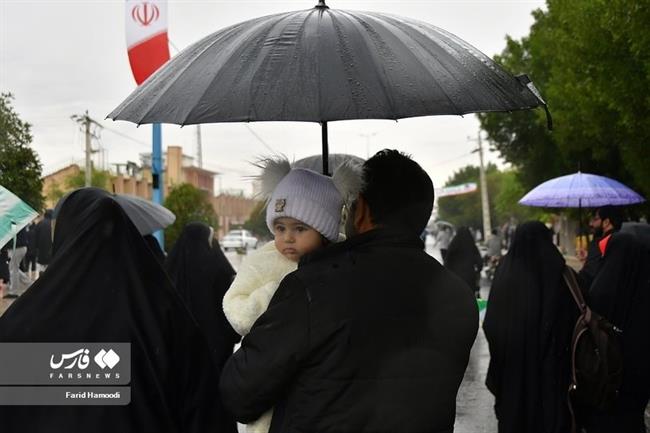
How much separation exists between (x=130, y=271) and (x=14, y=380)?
466 mm

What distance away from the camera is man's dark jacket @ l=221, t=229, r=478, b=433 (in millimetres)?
2330

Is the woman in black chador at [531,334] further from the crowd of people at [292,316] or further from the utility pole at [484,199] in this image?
the utility pole at [484,199]

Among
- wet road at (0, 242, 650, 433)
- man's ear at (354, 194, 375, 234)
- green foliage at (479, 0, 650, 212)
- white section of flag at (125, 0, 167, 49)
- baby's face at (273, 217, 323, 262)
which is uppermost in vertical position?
white section of flag at (125, 0, 167, 49)

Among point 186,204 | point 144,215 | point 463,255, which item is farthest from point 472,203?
point 144,215

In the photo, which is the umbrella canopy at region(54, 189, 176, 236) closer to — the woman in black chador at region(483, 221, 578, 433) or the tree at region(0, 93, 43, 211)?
the woman in black chador at region(483, 221, 578, 433)

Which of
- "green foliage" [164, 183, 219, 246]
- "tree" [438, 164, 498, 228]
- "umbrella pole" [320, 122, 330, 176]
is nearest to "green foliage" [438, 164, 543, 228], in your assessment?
"tree" [438, 164, 498, 228]

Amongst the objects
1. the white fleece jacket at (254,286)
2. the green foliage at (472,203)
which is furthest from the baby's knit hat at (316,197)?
the green foliage at (472,203)

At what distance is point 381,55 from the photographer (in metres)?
2.90

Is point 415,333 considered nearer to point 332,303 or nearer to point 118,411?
point 332,303

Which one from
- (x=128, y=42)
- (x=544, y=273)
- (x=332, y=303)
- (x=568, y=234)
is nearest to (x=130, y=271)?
(x=332, y=303)

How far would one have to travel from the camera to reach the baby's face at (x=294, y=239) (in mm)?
2754

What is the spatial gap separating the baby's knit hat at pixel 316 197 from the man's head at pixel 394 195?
0.16 feet

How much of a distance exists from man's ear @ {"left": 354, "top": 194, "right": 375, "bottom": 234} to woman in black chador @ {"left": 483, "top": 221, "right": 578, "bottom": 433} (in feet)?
8.96

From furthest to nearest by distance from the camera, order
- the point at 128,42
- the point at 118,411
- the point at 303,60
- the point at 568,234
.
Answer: the point at 568,234 < the point at 128,42 < the point at 303,60 < the point at 118,411
